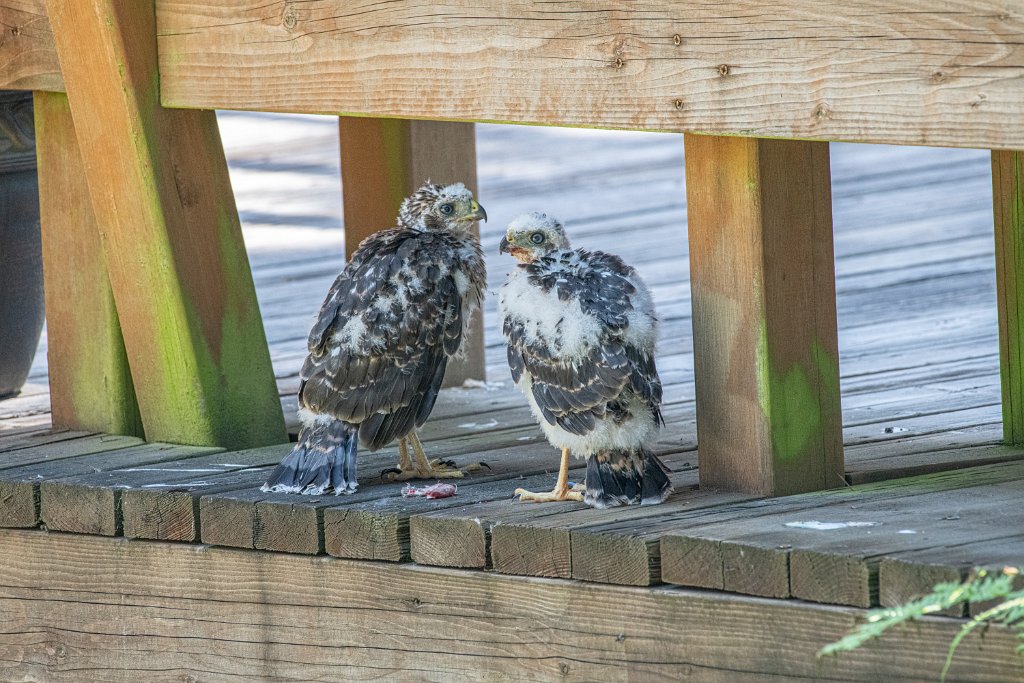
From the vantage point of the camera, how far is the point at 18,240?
5.79m

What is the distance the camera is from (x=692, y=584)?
11.9ft

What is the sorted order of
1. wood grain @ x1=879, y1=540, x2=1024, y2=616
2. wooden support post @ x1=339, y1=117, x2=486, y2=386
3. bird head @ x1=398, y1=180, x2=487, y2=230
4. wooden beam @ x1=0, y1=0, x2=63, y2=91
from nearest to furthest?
wood grain @ x1=879, y1=540, x2=1024, y2=616 → bird head @ x1=398, y1=180, x2=487, y2=230 → wooden beam @ x1=0, y1=0, x2=63, y2=91 → wooden support post @ x1=339, y1=117, x2=486, y2=386

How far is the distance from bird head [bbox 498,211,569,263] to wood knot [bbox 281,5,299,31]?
2.65ft

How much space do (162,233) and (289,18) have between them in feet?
2.33

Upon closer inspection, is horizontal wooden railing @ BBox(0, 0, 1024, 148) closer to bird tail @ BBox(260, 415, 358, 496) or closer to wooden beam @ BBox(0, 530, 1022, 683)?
bird tail @ BBox(260, 415, 358, 496)

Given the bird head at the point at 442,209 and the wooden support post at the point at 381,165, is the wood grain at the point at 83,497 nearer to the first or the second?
the bird head at the point at 442,209

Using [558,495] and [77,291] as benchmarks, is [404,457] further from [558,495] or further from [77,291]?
[77,291]

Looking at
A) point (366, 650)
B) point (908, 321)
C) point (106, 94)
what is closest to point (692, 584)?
point (366, 650)

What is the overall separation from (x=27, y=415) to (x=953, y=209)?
19.1 ft

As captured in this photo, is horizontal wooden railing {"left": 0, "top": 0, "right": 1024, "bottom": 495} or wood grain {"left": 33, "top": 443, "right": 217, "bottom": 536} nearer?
horizontal wooden railing {"left": 0, "top": 0, "right": 1024, "bottom": 495}

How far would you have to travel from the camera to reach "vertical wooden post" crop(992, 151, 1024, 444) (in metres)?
4.64

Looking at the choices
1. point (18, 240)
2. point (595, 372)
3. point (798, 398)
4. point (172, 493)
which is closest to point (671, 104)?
point (595, 372)

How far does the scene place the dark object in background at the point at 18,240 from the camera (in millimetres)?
5719

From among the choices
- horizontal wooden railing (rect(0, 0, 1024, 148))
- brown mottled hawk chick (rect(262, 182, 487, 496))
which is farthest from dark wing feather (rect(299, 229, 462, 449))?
horizontal wooden railing (rect(0, 0, 1024, 148))
